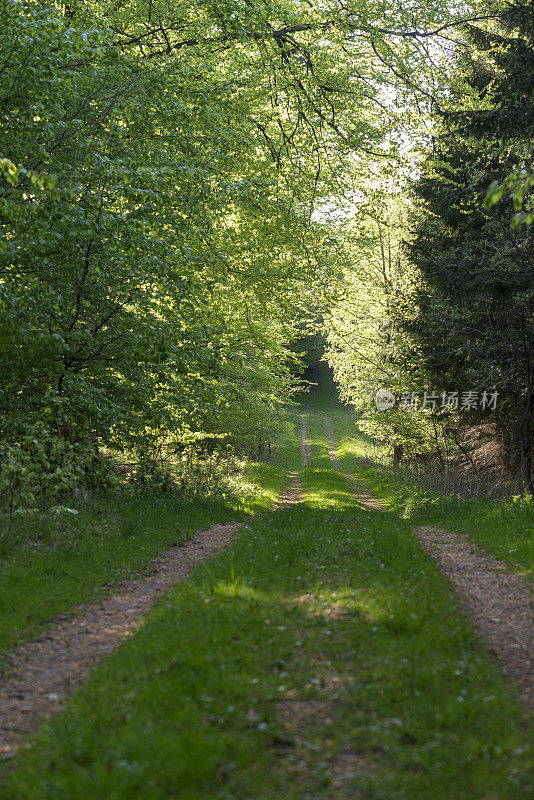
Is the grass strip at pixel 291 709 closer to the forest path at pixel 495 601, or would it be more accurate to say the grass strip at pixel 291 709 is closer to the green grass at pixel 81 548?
the forest path at pixel 495 601

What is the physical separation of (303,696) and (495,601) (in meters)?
3.79

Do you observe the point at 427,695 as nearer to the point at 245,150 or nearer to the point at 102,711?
the point at 102,711

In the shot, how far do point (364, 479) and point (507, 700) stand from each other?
23194 millimetres

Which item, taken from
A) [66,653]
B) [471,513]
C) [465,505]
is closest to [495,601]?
[66,653]

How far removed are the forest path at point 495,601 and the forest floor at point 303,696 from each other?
0.04 metres

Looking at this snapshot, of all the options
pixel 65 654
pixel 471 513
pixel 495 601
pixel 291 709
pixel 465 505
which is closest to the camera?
pixel 291 709

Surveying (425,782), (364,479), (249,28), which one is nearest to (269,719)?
(425,782)

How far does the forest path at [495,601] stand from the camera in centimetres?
535

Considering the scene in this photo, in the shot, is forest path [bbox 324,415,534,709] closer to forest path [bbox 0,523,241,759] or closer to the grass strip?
the grass strip

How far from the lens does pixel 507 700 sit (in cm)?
452

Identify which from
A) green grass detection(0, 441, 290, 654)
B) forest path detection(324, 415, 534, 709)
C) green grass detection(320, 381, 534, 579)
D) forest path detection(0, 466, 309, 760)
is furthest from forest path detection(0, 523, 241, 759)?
green grass detection(320, 381, 534, 579)

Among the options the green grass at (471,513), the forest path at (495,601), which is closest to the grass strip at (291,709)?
the forest path at (495,601)

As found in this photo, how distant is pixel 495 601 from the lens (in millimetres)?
7324

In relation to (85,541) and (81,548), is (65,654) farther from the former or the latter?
(85,541)
